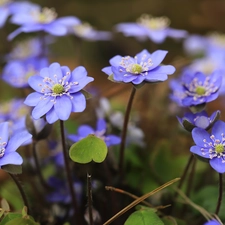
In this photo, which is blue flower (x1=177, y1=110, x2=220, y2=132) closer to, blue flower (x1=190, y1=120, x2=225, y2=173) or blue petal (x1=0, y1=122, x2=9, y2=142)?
blue flower (x1=190, y1=120, x2=225, y2=173)

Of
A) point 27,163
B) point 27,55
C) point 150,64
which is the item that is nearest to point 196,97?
point 150,64

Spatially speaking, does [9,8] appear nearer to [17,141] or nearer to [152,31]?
[152,31]

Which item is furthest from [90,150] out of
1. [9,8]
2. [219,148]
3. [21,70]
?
[9,8]

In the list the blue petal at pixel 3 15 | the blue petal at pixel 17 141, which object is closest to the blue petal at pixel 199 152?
the blue petal at pixel 17 141

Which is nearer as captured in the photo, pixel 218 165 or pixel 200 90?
pixel 218 165

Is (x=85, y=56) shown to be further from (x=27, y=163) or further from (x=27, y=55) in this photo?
(x=27, y=163)

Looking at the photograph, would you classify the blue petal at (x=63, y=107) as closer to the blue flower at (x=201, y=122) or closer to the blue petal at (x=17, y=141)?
the blue petal at (x=17, y=141)
